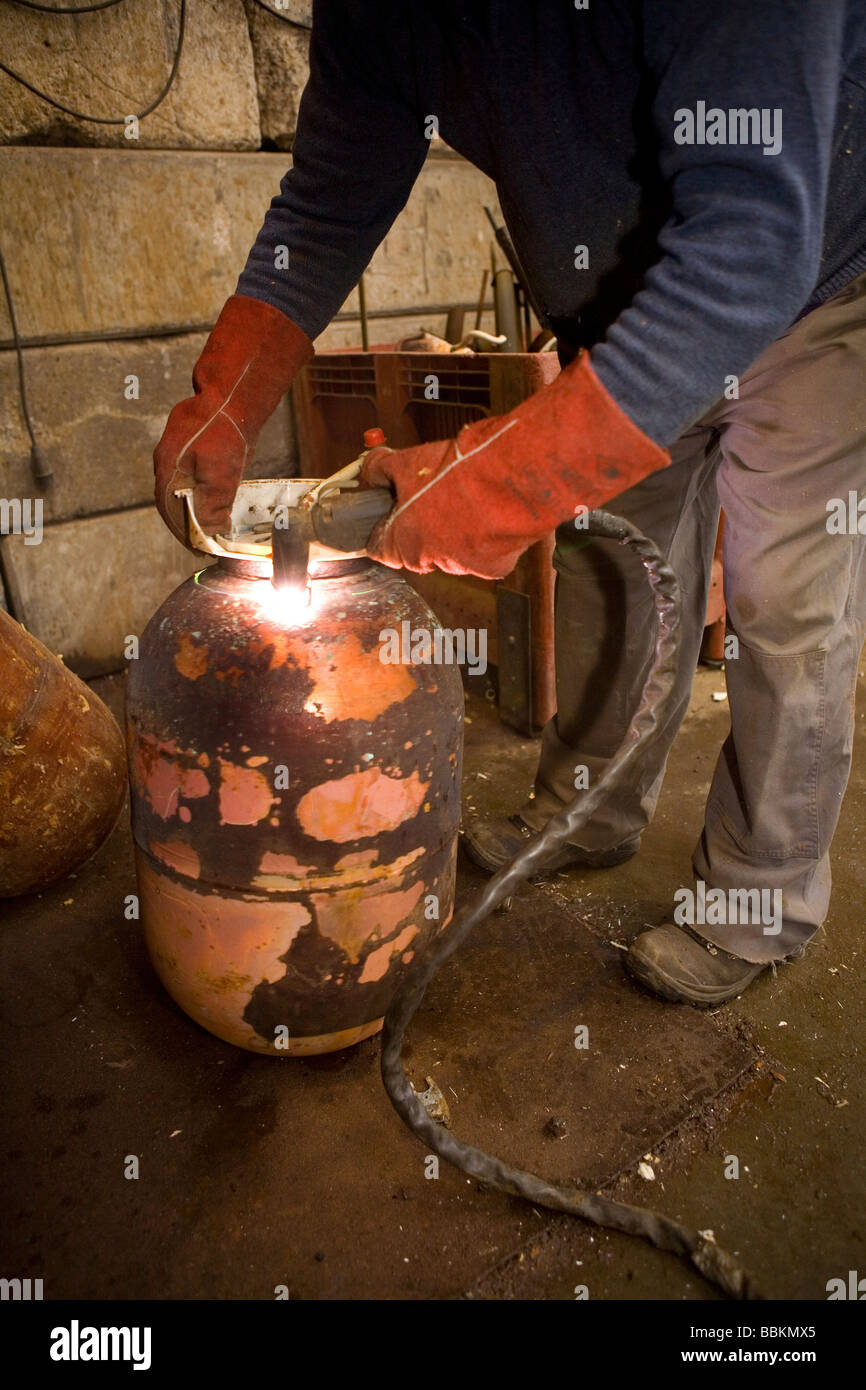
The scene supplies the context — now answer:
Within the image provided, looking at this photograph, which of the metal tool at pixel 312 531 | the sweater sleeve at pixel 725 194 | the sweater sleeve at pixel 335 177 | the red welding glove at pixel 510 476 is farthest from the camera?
the sweater sleeve at pixel 335 177

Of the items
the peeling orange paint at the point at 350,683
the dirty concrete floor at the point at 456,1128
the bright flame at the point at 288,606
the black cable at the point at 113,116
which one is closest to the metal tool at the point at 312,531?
the bright flame at the point at 288,606

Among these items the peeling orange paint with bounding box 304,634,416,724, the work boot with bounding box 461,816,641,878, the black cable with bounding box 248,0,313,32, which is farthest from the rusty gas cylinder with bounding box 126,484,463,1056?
the black cable with bounding box 248,0,313,32

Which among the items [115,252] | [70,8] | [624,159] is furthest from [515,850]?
[70,8]

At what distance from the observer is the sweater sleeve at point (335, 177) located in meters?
1.51

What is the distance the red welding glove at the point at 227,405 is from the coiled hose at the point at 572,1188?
693mm

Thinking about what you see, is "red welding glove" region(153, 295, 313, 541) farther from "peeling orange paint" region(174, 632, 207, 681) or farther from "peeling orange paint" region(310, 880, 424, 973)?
"peeling orange paint" region(310, 880, 424, 973)

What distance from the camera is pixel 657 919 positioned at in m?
2.02

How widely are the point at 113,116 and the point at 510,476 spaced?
2.68 metres

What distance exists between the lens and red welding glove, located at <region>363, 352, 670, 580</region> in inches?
44.3

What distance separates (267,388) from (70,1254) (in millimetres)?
1530

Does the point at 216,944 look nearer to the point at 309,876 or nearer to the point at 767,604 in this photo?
the point at 309,876

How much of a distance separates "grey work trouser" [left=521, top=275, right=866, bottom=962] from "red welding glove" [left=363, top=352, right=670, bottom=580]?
0.51 meters

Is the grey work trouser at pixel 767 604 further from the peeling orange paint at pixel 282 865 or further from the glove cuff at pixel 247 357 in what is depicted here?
the peeling orange paint at pixel 282 865

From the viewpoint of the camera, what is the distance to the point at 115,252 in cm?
296
